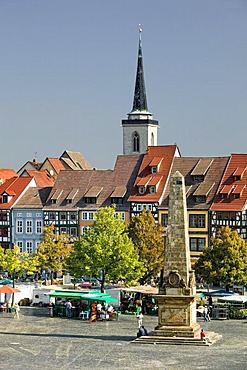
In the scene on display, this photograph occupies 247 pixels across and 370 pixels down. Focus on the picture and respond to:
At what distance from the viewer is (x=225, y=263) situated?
70.4 m

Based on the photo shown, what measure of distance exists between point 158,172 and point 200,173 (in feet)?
13.8

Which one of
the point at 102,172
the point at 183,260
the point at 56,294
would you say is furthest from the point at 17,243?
the point at 183,260

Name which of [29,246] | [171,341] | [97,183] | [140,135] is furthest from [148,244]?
[140,135]

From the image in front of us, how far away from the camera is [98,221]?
69.4m

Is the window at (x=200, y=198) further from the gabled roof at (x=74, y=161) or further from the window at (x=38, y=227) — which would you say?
the gabled roof at (x=74, y=161)

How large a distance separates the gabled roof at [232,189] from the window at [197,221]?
4.55ft

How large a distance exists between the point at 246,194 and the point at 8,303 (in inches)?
1103

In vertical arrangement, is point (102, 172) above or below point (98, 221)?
above

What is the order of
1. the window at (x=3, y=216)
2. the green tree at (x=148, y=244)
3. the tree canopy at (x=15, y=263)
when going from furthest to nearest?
1. the window at (x=3, y=216)
2. the tree canopy at (x=15, y=263)
3. the green tree at (x=148, y=244)

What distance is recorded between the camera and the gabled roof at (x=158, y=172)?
91.6m

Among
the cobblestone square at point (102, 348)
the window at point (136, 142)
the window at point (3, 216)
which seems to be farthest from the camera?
the window at point (136, 142)

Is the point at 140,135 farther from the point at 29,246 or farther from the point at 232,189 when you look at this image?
the point at 232,189

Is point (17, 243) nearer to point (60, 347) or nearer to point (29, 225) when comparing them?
point (29, 225)

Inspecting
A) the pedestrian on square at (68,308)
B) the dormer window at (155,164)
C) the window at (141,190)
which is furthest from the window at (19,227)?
the pedestrian on square at (68,308)
